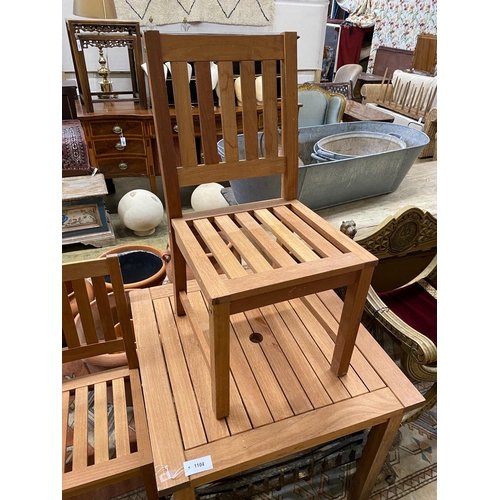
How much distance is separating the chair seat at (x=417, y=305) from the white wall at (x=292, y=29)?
8.98ft

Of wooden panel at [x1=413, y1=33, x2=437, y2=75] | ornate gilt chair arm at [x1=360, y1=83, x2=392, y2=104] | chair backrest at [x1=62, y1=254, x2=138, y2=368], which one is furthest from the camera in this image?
wooden panel at [x1=413, y1=33, x2=437, y2=75]

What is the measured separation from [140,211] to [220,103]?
5.36 feet

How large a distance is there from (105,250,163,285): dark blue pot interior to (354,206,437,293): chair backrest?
104cm

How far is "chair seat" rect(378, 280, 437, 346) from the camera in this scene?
4.59 feet

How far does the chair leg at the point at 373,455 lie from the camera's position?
3.17 feet

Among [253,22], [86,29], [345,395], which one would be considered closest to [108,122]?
[86,29]

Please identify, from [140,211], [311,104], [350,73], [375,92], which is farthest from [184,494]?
[350,73]

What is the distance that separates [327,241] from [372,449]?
64 cm

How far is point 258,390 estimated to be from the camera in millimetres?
949

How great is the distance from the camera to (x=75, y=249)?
243 cm

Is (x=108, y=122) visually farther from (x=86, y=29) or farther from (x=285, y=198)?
(x=285, y=198)

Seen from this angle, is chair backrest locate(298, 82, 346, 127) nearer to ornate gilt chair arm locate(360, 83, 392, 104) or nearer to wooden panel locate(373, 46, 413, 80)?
ornate gilt chair arm locate(360, 83, 392, 104)

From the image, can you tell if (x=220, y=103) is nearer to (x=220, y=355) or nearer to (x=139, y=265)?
(x=220, y=355)

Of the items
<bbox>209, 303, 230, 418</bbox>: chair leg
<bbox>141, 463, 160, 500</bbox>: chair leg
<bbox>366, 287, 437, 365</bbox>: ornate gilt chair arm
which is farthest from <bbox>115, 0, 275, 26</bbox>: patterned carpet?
<bbox>141, 463, 160, 500</bbox>: chair leg
